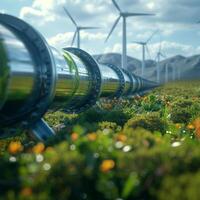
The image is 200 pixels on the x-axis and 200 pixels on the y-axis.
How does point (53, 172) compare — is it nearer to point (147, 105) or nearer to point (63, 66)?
point (63, 66)

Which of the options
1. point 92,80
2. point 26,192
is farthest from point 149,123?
point 92,80

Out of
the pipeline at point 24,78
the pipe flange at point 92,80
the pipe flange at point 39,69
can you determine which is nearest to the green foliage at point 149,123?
the pipeline at point 24,78

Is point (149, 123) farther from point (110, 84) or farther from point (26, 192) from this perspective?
point (110, 84)

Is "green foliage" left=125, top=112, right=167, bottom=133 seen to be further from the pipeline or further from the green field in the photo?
the green field

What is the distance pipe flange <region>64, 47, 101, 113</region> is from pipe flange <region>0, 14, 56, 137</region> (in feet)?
32.8

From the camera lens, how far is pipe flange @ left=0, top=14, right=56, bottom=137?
45.3 feet

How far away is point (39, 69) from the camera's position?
46.7 ft

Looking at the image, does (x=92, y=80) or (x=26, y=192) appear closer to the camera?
(x=26, y=192)

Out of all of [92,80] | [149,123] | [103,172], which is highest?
[103,172]

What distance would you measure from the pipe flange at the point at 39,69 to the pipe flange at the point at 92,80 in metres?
10.0

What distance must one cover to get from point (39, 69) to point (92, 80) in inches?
460

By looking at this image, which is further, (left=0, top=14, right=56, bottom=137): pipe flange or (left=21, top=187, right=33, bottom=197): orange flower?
(left=0, top=14, right=56, bottom=137): pipe flange

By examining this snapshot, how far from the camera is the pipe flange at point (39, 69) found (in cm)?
1380

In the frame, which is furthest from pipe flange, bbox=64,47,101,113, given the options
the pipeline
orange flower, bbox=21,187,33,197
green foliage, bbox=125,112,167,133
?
orange flower, bbox=21,187,33,197
